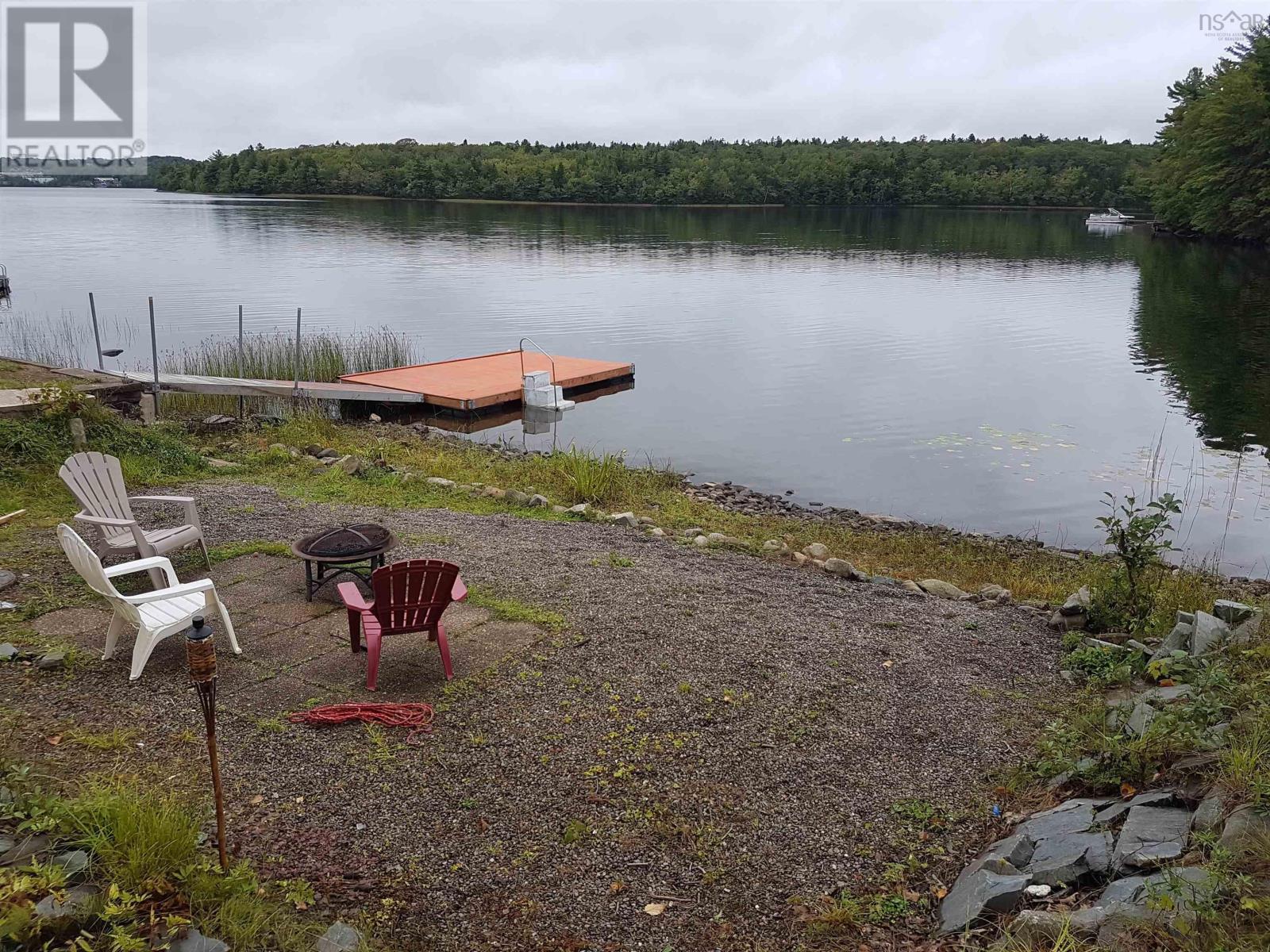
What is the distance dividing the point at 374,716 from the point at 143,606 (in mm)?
1431

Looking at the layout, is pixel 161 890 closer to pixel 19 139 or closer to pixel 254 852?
pixel 254 852

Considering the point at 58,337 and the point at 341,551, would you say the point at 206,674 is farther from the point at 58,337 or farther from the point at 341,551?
the point at 58,337

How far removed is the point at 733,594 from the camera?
263 inches

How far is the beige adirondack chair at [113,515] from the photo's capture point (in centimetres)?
591

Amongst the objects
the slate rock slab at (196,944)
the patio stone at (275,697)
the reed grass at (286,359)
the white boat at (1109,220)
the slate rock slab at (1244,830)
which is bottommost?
the slate rock slab at (196,944)

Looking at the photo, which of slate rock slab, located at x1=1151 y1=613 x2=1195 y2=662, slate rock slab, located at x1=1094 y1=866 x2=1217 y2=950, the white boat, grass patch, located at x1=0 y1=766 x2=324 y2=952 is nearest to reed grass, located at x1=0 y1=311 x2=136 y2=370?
grass patch, located at x1=0 y1=766 x2=324 y2=952

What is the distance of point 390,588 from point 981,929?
3114mm

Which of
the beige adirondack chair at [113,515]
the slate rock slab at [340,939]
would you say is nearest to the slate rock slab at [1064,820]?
the slate rock slab at [340,939]

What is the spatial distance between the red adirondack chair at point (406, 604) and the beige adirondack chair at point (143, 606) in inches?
29.2

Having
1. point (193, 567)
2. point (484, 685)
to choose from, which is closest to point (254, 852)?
point (484, 685)

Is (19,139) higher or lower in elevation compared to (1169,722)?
higher

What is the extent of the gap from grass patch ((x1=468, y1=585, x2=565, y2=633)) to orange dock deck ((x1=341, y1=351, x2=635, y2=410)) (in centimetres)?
1020

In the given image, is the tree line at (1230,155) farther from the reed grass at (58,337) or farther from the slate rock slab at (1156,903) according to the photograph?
the slate rock slab at (1156,903)

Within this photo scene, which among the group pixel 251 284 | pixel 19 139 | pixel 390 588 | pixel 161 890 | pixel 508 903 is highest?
pixel 19 139
